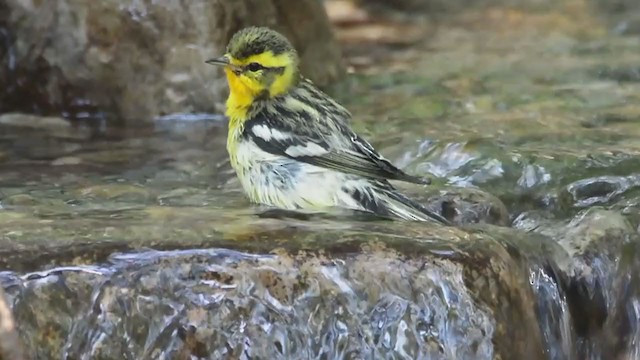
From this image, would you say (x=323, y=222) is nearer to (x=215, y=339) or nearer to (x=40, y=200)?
(x=215, y=339)

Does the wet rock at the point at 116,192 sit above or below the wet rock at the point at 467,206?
above

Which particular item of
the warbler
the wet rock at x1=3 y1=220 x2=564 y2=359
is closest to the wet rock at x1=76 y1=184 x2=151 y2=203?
the warbler

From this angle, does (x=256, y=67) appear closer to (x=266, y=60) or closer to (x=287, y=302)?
(x=266, y=60)

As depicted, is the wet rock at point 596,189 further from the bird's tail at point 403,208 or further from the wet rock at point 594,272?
the bird's tail at point 403,208

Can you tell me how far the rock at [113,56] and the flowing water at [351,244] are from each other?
19 cm

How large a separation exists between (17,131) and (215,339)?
389 centimetres

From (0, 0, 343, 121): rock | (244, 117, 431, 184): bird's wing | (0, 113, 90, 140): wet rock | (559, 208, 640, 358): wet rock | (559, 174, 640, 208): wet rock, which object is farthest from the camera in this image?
(0, 0, 343, 121): rock

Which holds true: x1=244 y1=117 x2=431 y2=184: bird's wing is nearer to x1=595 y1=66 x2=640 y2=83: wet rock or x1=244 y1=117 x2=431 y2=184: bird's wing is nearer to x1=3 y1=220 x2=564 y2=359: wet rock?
x1=3 y1=220 x2=564 y2=359: wet rock

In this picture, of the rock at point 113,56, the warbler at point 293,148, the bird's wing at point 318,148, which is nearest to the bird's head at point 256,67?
the warbler at point 293,148

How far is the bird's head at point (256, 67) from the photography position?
16.6 feet

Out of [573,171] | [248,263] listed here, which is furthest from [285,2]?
[248,263]

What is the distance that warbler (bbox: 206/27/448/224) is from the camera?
15.4 feet

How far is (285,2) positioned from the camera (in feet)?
28.1

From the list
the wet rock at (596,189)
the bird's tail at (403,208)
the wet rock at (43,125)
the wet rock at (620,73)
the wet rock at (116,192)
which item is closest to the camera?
the bird's tail at (403,208)
